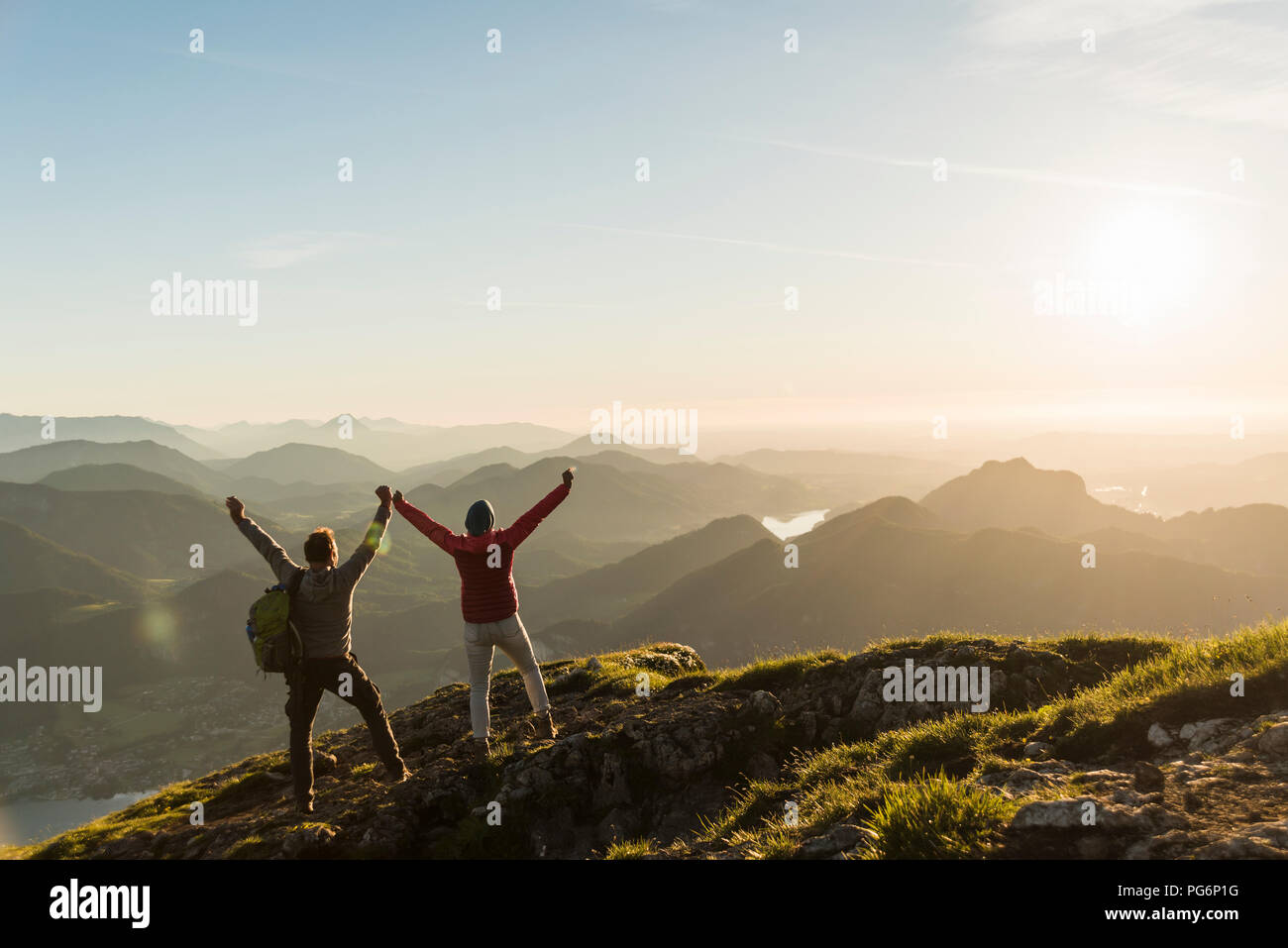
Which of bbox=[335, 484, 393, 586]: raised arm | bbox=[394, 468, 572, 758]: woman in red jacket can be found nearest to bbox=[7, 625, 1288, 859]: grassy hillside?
bbox=[394, 468, 572, 758]: woman in red jacket

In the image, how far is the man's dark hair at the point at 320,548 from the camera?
1003 cm

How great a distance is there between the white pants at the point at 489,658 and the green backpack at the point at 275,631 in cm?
276

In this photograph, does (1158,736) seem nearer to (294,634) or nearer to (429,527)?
(429,527)

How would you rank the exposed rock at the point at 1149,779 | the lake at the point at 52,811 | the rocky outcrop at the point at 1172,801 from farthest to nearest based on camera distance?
the lake at the point at 52,811
the exposed rock at the point at 1149,779
the rocky outcrop at the point at 1172,801

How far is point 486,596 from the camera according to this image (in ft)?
35.5

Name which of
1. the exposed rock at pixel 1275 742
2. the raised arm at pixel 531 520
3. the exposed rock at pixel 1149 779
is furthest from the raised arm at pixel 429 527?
the exposed rock at pixel 1275 742

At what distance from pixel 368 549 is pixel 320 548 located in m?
0.75

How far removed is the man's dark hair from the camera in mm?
10031

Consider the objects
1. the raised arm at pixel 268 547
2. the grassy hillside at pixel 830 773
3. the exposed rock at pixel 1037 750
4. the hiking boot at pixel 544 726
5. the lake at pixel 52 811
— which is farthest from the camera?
the lake at pixel 52 811

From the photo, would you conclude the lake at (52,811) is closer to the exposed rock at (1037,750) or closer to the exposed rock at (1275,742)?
Answer: the exposed rock at (1037,750)

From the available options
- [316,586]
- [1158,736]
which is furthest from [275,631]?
[1158,736]

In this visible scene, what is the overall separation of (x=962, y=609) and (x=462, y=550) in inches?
7749

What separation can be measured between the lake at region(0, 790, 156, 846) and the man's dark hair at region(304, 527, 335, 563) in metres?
217
